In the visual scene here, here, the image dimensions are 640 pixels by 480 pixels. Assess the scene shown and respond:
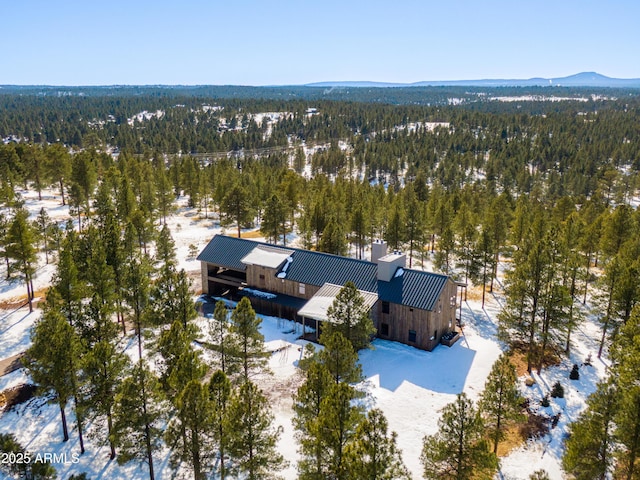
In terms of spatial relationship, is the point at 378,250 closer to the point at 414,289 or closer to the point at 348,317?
the point at 414,289

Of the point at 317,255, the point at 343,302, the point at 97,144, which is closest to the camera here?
the point at 343,302

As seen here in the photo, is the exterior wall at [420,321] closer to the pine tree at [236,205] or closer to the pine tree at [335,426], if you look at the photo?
the pine tree at [335,426]

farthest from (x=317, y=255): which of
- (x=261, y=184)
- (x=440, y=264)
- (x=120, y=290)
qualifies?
(x=261, y=184)

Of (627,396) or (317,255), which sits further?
(317,255)

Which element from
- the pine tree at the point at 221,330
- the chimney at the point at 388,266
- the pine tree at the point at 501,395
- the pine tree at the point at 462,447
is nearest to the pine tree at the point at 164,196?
the chimney at the point at 388,266

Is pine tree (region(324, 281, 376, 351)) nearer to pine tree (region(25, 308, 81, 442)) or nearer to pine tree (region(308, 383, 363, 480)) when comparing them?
pine tree (region(308, 383, 363, 480))

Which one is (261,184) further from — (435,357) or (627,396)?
(627,396)

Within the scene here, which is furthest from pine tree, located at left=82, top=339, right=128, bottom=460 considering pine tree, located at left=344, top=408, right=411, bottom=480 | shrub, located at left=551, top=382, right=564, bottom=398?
shrub, located at left=551, top=382, right=564, bottom=398
